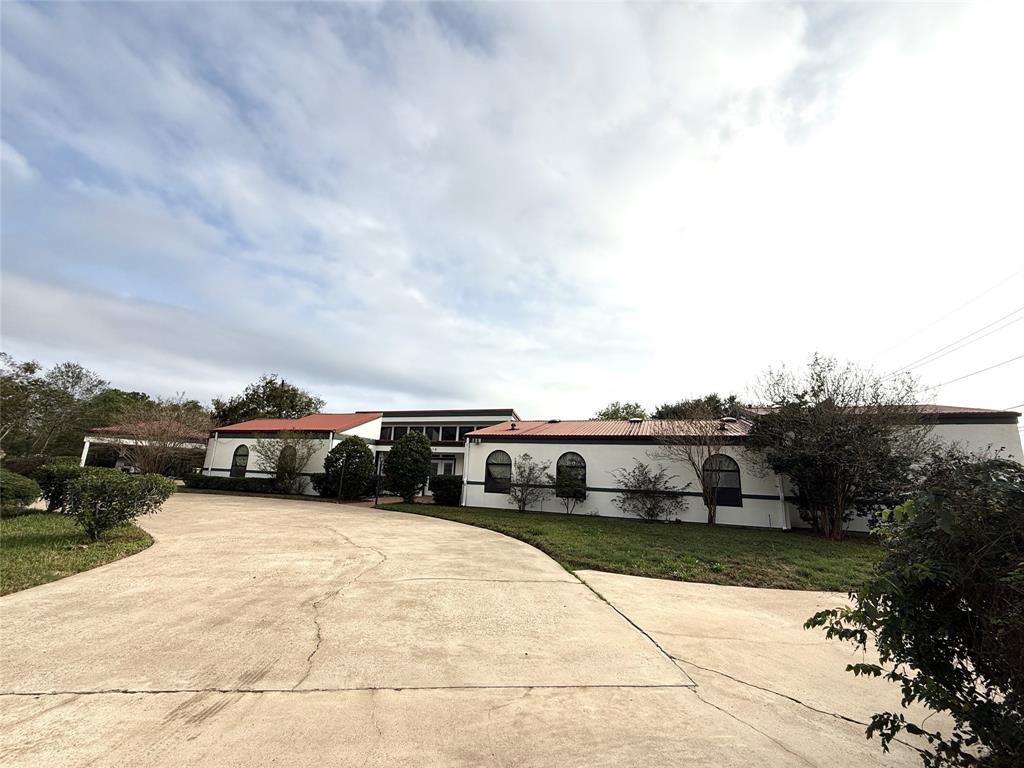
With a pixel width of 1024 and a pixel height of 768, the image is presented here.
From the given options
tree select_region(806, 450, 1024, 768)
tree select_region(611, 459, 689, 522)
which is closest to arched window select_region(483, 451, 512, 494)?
tree select_region(611, 459, 689, 522)

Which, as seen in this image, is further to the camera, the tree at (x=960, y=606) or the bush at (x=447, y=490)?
the bush at (x=447, y=490)

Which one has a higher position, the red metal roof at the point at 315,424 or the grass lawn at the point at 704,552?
the red metal roof at the point at 315,424

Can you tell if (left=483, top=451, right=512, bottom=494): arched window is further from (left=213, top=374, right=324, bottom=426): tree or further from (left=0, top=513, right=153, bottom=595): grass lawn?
(left=213, top=374, right=324, bottom=426): tree

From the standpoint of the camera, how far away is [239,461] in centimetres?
2616

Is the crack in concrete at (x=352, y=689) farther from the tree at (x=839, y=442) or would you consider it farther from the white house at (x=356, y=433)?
the white house at (x=356, y=433)

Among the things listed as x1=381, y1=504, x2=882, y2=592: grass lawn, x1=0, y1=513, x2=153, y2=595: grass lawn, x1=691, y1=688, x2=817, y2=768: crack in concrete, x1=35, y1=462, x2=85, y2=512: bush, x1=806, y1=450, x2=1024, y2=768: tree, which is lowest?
x1=0, y1=513, x2=153, y2=595: grass lawn

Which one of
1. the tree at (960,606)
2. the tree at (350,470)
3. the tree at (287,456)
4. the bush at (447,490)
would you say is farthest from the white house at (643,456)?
the tree at (960,606)

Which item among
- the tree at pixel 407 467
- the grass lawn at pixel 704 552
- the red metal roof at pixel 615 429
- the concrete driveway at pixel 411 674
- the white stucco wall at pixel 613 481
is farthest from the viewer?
the tree at pixel 407 467

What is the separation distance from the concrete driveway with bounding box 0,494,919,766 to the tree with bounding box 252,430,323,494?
17.5 meters

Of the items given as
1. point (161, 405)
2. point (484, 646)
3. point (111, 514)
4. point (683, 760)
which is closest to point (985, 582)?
point (683, 760)

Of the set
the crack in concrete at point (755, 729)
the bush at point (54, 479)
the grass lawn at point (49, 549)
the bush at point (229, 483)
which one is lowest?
the bush at point (229, 483)

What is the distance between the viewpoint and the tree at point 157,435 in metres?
24.5

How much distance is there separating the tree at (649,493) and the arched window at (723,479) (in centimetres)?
99

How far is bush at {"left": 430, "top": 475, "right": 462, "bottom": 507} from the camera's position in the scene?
19828 millimetres
